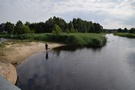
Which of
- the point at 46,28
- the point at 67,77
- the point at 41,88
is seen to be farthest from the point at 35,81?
the point at 46,28

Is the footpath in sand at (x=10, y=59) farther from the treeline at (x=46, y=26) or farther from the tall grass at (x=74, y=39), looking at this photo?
the treeline at (x=46, y=26)

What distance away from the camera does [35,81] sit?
17609 mm

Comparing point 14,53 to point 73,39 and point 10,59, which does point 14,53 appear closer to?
point 10,59

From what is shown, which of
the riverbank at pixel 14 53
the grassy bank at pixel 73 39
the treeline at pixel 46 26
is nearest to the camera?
the riverbank at pixel 14 53

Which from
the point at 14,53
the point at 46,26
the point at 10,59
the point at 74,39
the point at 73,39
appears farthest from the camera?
the point at 46,26

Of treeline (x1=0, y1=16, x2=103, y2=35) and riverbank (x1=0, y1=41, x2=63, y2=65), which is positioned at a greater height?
treeline (x1=0, y1=16, x2=103, y2=35)

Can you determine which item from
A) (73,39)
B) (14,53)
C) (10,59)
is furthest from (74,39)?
(10,59)

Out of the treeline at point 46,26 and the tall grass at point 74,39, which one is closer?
the tall grass at point 74,39

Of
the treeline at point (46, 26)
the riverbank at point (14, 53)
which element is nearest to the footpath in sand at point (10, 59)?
the riverbank at point (14, 53)

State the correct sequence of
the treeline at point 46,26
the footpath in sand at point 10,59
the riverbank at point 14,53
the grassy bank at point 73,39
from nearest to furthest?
1. the footpath in sand at point 10,59
2. the riverbank at point 14,53
3. the grassy bank at point 73,39
4. the treeline at point 46,26

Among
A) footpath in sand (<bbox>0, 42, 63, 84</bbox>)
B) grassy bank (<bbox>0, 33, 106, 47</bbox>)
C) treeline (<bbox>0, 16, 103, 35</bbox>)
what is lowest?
footpath in sand (<bbox>0, 42, 63, 84</bbox>)

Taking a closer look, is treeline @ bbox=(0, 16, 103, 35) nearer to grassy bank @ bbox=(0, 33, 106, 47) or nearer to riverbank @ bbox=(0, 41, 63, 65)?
grassy bank @ bbox=(0, 33, 106, 47)

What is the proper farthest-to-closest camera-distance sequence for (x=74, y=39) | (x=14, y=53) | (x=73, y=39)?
(x=73, y=39), (x=74, y=39), (x=14, y=53)

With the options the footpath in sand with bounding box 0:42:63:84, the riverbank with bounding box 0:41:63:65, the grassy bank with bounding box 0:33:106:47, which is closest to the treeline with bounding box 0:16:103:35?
the grassy bank with bounding box 0:33:106:47
